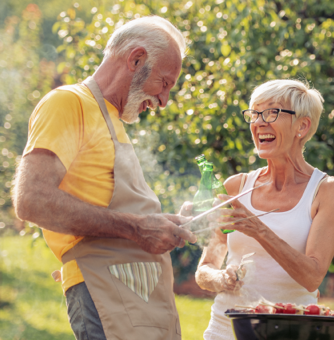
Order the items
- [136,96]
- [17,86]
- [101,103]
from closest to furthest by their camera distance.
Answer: [101,103], [136,96], [17,86]

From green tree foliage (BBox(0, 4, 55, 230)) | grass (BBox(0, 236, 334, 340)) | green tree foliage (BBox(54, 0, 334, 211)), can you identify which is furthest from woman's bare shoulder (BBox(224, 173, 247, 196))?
green tree foliage (BBox(0, 4, 55, 230))

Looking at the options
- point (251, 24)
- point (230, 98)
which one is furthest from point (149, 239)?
point (251, 24)

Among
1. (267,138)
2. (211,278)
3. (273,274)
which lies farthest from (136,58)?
(273,274)

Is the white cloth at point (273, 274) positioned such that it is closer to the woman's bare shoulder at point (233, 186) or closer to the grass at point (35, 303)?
the woman's bare shoulder at point (233, 186)

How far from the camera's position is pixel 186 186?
4441 millimetres

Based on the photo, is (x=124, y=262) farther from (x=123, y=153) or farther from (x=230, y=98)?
(x=230, y=98)

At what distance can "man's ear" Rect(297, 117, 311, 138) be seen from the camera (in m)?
2.26

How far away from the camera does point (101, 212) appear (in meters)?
1.56

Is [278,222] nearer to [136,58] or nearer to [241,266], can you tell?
[241,266]

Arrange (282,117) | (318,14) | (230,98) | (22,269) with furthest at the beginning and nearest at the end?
(22,269), (318,14), (230,98), (282,117)

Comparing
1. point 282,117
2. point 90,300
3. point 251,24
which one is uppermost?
point 251,24

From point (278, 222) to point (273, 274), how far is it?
0.24 meters

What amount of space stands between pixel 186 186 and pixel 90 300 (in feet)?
9.61

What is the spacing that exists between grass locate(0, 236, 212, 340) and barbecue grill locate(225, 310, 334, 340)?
9.26 feet
